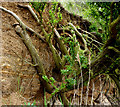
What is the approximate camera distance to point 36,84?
196cm

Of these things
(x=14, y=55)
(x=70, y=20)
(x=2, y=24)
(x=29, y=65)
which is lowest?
(x=29, y=65)

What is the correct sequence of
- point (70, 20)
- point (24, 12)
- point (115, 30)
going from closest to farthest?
point (115, 30) < point (24, 12) < point (70, 20)

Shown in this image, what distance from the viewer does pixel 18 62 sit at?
179 cm

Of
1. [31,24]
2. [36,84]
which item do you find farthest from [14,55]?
[31,24]

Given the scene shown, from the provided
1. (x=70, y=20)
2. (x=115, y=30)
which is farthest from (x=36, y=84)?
(x=70, y=20)

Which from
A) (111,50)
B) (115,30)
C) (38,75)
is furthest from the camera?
(38,75)

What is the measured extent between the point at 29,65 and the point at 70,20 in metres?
1.78

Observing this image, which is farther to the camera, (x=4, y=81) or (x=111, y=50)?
(x=111, y=50)

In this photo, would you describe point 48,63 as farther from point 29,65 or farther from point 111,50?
point 111,50

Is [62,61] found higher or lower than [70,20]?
lower

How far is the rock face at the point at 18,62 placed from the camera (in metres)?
1.57

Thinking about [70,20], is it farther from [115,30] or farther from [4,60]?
[4,60]

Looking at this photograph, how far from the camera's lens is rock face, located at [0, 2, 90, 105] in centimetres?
157

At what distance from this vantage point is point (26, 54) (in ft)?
6.36
